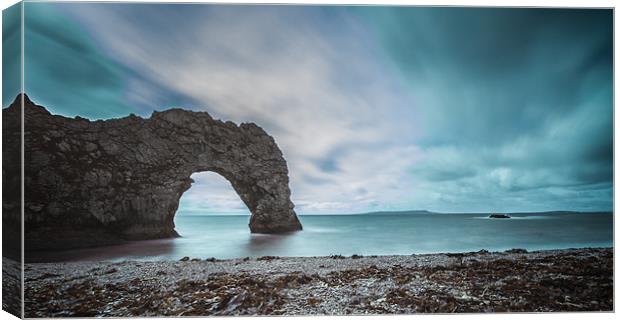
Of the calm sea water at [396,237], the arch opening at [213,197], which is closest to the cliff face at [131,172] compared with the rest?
the arch opening at [213,197]

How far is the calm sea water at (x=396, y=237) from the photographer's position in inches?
227

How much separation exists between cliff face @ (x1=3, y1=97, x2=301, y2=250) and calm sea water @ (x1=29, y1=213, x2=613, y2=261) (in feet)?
0.90

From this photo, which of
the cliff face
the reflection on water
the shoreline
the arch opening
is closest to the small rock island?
the shoreline

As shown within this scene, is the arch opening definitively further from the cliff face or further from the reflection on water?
the reflection on water

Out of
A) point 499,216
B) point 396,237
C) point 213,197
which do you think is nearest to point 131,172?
point 213,197

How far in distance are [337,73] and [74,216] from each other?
3.88 meters

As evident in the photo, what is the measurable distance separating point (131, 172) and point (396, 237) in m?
3.67

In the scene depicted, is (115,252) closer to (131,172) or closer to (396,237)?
(131,172)

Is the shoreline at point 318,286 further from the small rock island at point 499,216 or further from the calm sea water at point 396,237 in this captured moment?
the small rock island at point 499,216

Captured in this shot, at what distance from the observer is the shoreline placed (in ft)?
16.9

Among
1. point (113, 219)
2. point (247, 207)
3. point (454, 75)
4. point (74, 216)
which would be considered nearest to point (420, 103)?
point (454, 75)

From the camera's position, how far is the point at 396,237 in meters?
5.80

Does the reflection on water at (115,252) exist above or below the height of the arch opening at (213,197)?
below

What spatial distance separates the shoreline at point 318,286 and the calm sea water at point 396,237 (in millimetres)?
145
